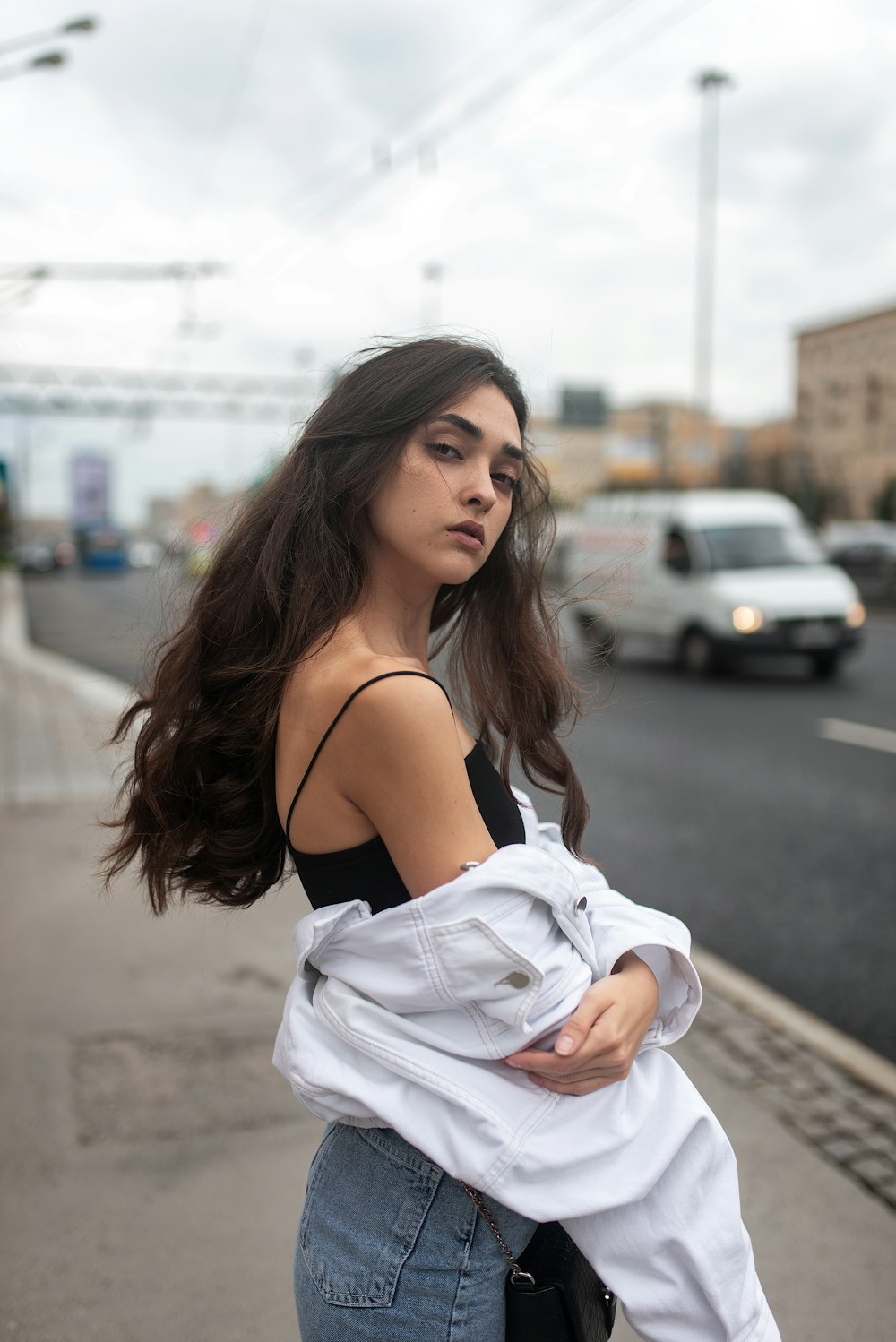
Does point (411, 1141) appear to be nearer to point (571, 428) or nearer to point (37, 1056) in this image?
point (571, 428)

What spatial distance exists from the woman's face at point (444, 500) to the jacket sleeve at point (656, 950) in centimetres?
39

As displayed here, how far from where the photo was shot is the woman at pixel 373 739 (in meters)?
1.30

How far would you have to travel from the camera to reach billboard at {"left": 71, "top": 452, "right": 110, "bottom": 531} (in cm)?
8256

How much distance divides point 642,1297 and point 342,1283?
1.11ft

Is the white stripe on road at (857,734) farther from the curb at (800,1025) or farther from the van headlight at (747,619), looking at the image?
the curb at (800,1025)

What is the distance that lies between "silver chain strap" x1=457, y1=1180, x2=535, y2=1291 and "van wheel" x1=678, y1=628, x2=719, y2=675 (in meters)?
12.4

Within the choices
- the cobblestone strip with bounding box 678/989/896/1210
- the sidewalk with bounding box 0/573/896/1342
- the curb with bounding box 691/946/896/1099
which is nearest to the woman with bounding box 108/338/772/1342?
the sidewalk with bounding box 0/573/896/1342

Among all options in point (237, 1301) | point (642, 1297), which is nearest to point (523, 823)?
point (642, 1297)

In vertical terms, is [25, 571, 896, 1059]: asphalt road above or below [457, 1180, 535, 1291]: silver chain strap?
below

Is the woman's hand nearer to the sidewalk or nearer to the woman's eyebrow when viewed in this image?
the woman's eyebrow

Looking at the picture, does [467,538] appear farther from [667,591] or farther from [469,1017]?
[667,591]

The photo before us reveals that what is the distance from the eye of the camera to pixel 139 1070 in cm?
353

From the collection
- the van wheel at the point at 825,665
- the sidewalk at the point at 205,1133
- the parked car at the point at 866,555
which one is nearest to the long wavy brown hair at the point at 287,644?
the sidewalk at the point at 205,1133

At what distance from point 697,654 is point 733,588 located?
3.05 ft
